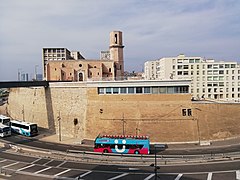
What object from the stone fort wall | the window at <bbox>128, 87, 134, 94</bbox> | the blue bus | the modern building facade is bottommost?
the blue bus

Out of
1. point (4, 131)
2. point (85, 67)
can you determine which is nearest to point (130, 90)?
point (4, 131)

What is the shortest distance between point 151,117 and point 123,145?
7.95 m

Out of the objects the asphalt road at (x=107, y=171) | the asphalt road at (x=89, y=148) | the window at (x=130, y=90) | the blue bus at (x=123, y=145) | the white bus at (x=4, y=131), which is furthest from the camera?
the white bus at (x=4, y=131)

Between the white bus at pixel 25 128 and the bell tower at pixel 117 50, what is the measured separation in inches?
1109

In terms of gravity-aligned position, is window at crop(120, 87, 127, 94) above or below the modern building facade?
below

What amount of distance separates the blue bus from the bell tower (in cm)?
3427

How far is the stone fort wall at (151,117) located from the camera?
119ft

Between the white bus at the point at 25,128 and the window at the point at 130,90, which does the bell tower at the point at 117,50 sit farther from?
the white bus at the point at 25,128

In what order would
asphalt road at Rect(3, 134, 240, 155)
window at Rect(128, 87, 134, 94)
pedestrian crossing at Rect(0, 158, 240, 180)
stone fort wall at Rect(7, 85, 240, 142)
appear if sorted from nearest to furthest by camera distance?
pedestrian crossing at Rect(0, 158, 240, 180) < asphalt road at Rect(3, 134, 240, 155) < stone fort wall at Rect(7, 85, 240, 142) < window at Rect(128, 87, 134, 94)

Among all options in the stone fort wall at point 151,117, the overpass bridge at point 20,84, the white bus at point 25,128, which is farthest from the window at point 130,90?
the white bus at point 25,128

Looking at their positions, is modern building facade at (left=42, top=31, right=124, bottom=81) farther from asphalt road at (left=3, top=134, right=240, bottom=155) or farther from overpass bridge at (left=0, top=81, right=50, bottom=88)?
asphalt road at (left=3, top=134, right=240, bottom=155)

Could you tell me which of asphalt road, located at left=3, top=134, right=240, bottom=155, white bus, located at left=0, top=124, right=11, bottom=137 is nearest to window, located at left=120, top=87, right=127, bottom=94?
asphalt road, located at left=3, top=134, right=240, bottom=155

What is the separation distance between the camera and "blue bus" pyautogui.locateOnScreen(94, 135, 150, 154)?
30812mm

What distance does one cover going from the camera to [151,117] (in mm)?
36844
